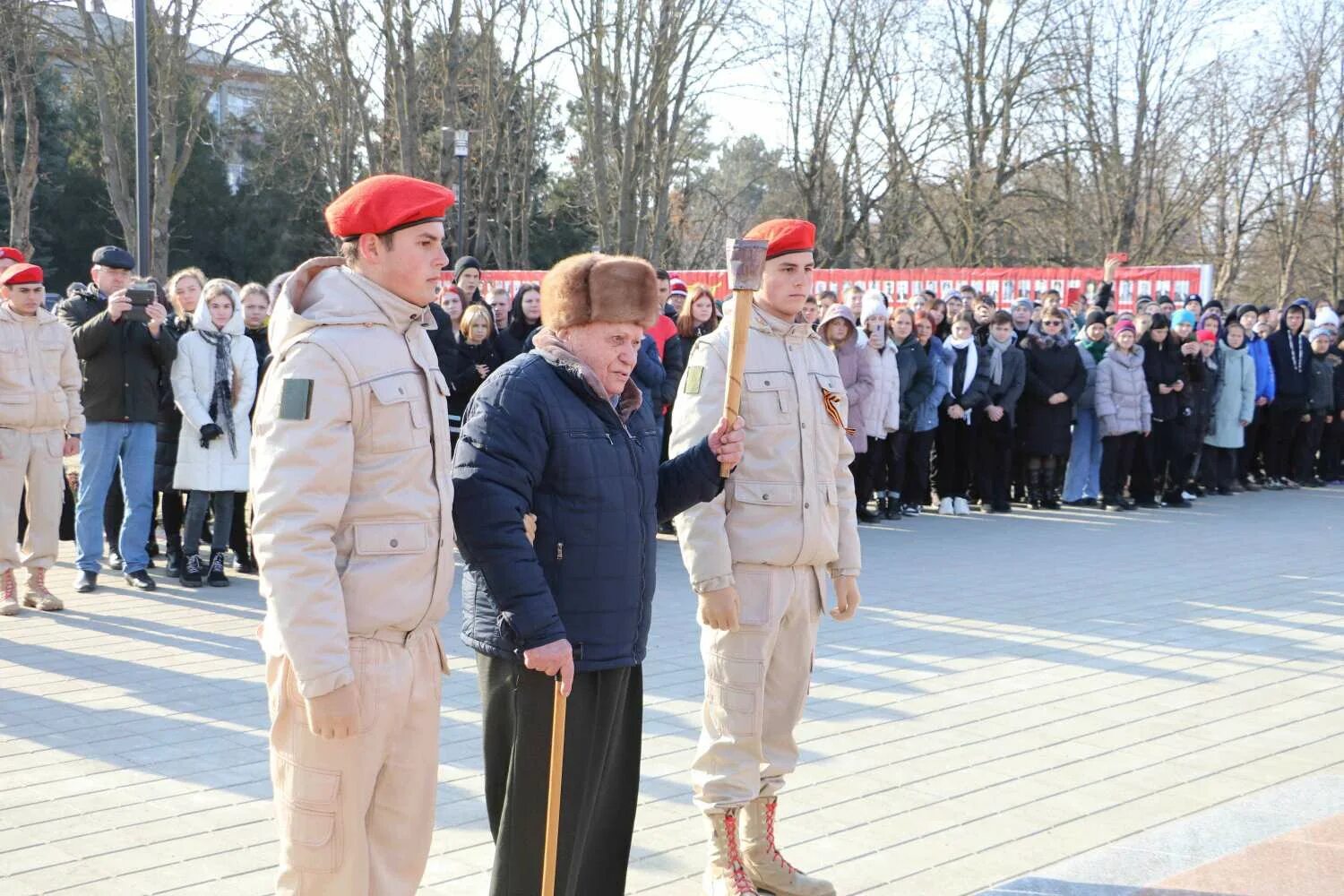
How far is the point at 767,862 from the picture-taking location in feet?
Result: 14.7

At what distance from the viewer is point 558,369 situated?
3.62 meters

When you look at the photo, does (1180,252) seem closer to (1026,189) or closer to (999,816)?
(1026,189)

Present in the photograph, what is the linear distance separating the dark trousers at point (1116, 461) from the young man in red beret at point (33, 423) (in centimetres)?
1063

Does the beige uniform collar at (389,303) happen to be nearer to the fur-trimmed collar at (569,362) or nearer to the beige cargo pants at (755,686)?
the fur-trimmed collar at (569,362)

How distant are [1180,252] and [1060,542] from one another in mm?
25395

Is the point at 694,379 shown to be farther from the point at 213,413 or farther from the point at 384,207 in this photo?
the point at 213,413

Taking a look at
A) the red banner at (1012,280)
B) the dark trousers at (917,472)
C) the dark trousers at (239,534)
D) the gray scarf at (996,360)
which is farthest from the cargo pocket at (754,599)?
the red banner at (1012,280)

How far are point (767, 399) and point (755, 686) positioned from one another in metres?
0.90

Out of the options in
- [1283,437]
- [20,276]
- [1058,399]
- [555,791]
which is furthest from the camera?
[1283,437]

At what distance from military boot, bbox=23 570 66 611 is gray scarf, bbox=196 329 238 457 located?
4.89 ft

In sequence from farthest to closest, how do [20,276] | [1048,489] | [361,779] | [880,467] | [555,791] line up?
[1048,489] → [880,467] → [20,276] → [555,791] → [361,779]

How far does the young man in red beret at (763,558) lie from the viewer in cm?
443

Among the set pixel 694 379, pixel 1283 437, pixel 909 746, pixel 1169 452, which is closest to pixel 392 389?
pixel 694 379

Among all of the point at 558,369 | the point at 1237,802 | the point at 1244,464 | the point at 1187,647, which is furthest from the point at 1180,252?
the point at 558,369
